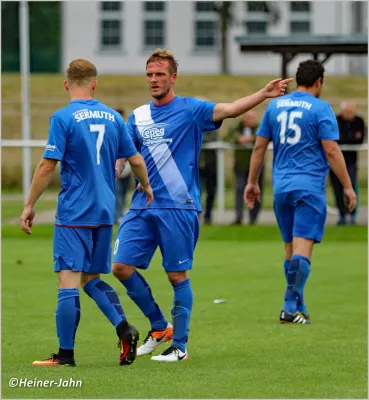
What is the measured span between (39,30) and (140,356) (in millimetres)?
61005

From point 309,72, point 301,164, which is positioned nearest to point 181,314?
point 301,164

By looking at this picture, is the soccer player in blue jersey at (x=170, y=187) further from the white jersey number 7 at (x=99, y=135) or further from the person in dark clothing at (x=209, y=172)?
the person in dark clothing at (x=209, y=172)

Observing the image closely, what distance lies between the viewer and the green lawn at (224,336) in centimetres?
814

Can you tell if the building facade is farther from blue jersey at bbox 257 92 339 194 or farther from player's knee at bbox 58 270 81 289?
player's knee at bbox 58 270 81 289

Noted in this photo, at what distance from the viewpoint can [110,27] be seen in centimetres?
5669

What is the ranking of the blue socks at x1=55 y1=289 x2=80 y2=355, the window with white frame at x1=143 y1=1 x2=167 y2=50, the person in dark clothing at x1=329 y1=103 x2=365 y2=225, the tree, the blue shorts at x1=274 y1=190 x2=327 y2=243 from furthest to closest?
the window with white frame at x1=143 y1=1 x2=167 y2=50 < the tree < the person in dark clothing at x1=329 y1=103 x2=365 y2=225 < the blue shorts at x1=274 y1=190 x2=327 y2=243 < the blue socks at x1=55 y1=289 x2=80 y2=355

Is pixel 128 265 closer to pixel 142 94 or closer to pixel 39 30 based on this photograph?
pixel 142 94

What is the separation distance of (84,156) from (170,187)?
2.67ft

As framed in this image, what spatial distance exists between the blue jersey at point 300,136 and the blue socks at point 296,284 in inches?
24.1

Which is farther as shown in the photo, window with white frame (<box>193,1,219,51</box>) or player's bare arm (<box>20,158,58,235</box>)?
window with white frame (<box>193,1,219,51</box>)

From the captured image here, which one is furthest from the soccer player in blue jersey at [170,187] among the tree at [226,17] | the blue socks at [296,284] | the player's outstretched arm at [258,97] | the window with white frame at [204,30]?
the window with white frame at [204,30]

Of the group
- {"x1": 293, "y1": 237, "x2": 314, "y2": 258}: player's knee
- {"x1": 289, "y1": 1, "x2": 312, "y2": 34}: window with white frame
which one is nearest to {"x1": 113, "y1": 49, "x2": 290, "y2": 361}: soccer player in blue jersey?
{"x1": 293, "y1": 237, "x2": 314, "y2": 258}: player's knee

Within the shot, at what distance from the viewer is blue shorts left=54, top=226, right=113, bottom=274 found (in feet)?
29.8

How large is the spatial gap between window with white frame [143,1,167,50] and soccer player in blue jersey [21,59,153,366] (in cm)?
4789
